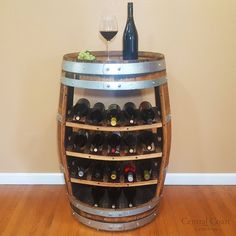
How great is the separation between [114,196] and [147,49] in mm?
935

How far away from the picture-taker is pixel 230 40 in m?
1.89

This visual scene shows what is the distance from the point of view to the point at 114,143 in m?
1.63

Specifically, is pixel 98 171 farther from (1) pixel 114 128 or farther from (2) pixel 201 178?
(2) pixel 201 178

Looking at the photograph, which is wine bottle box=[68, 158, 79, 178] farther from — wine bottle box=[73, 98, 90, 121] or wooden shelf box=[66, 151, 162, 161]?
wine bottle box=[73, 98, 90, 121]

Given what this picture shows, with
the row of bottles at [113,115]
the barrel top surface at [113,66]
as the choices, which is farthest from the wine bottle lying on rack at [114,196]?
the barrel top surface at [113,66]

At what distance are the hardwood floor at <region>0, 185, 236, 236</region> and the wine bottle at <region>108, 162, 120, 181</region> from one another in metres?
0.31

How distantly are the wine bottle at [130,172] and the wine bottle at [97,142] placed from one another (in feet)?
0.66

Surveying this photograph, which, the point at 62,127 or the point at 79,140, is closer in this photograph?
the point at 62,127

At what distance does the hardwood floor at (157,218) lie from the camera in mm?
1658

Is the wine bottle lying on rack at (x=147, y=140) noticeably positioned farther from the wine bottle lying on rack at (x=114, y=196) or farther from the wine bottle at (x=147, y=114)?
the wine bottle lying on rack at (x=114, y=196)

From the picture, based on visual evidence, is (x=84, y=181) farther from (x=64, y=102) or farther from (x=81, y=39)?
(x=81, y=39)

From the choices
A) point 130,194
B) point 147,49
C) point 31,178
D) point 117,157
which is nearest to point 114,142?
point 117,157

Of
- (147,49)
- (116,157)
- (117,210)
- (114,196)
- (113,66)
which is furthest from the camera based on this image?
(147,49)

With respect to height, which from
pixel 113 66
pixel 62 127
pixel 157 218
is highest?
pixel 113 66
